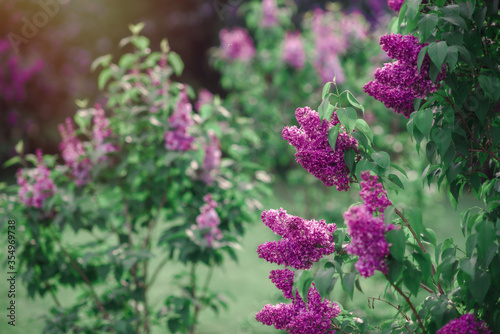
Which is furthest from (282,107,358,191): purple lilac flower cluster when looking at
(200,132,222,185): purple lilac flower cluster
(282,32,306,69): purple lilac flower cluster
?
(282,32,306,69): purple lilac flower cluster

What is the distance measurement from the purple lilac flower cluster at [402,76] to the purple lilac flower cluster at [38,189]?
1.66 metres

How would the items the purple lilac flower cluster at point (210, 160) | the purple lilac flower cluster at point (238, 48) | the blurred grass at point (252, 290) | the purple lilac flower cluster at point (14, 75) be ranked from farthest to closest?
1. the purple lilac flower cluster at point (14, 75)
2. the purple lilac flower cluster at point (238, 48)
3. the blurred grass at point (252, 290)
4. the purple lilac flower cluster at point (210, 160)

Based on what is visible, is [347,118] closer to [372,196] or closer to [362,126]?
[362,126]

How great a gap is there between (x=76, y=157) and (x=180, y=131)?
20.7 inches

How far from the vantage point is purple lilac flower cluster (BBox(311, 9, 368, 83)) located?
3.63m

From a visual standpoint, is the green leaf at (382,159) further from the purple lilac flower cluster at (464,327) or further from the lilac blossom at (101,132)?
the lilac blossom at (101,132)

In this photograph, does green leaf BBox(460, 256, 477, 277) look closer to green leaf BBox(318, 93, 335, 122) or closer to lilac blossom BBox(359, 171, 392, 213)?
lilac blossom BBox(359, 171, 392, 213)

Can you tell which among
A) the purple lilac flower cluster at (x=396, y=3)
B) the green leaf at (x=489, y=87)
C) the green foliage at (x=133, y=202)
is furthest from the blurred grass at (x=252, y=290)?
the green leaf at (x=489, y=87)

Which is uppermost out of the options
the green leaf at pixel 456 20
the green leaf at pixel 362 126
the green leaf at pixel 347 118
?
the green leaf at pixel 456 20

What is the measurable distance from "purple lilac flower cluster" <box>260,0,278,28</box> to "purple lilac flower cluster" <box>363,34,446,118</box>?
9.40 ft

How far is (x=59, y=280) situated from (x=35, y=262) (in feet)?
0.56

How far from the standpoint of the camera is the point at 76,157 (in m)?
2.31

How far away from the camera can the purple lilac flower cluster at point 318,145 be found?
1.20m

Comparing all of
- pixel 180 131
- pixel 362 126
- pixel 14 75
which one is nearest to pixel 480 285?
pixel 362 126
